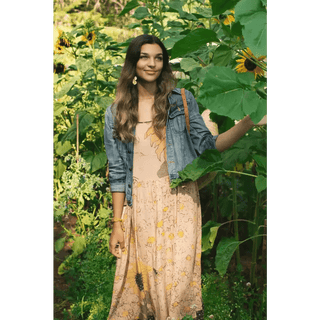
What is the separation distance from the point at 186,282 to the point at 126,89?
3.21 ft

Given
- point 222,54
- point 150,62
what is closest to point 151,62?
point 150,62

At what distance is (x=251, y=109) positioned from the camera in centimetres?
129

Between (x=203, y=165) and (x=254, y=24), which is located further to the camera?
(x=203, y=165)

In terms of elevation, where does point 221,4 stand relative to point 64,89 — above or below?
below

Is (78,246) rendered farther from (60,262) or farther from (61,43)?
(61,43)

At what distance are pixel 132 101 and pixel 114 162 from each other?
31 cm

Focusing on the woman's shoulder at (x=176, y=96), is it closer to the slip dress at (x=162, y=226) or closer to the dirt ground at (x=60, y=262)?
the slip dress at (x=162, y=226)

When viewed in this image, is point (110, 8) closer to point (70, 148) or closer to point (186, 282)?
point (70, 148)

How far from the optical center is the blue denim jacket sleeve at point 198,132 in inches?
74.0

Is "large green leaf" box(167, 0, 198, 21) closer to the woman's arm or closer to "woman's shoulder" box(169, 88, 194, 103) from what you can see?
"woman's shoulder" box(169, 88, 194, 103)

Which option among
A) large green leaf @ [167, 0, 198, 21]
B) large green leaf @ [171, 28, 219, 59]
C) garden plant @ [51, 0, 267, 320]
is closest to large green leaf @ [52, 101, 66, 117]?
garden plant @ [51, 0, 267, 320]

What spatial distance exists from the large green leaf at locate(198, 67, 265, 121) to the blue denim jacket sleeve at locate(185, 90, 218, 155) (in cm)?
54

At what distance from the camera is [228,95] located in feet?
4.38

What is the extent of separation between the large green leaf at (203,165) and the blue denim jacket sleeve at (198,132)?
106 millimetres
